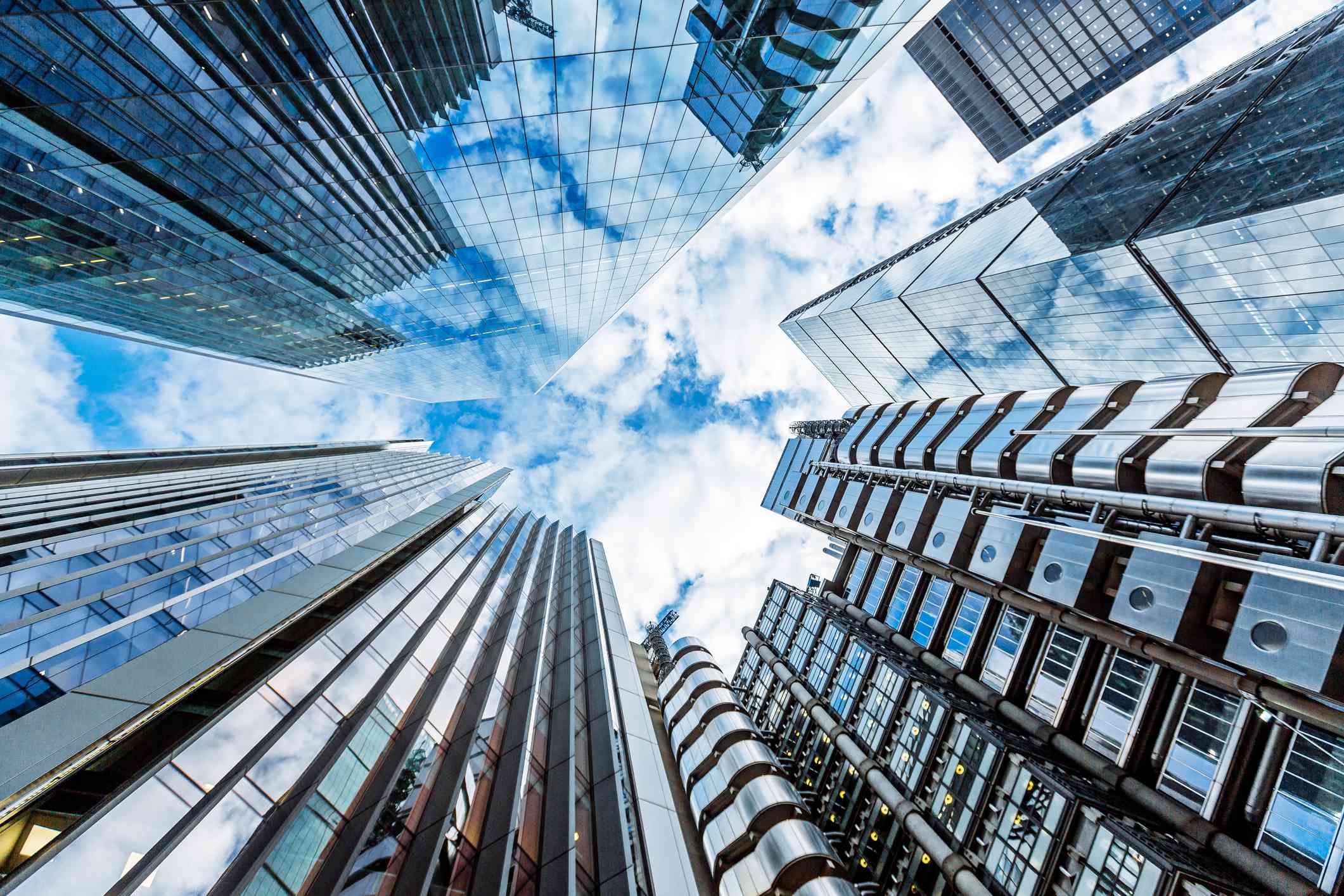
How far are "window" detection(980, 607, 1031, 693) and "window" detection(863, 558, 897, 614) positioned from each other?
35.5ft

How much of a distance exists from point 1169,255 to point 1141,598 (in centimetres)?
3163

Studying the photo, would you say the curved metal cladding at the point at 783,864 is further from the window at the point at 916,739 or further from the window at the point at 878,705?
the window at the point at 878,705

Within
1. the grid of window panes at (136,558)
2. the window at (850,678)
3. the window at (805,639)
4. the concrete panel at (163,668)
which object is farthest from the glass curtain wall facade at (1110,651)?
the grid of window panes at (136,558)

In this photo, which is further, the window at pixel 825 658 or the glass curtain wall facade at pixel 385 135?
the window at pixel 825 658

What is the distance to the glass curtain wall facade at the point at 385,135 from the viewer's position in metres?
14.9

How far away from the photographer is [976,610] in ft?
98.2

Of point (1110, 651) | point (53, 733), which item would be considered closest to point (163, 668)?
point (53, 733)

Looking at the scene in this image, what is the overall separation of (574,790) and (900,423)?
3139cm

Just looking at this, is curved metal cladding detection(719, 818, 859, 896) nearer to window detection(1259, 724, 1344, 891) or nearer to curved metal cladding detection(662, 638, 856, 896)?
curved metal cladding detection(662, 638, 856, 896)

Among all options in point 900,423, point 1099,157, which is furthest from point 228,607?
point 1099,157

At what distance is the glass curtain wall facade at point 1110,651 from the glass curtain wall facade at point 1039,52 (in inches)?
6438

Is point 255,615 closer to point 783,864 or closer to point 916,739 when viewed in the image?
point 783,864

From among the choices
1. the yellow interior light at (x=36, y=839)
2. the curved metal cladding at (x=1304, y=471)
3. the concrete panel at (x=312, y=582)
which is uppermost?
the curved metal cladding at (x=1304, y=471)

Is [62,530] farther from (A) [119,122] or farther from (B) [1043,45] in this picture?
(B) [1043,45]
